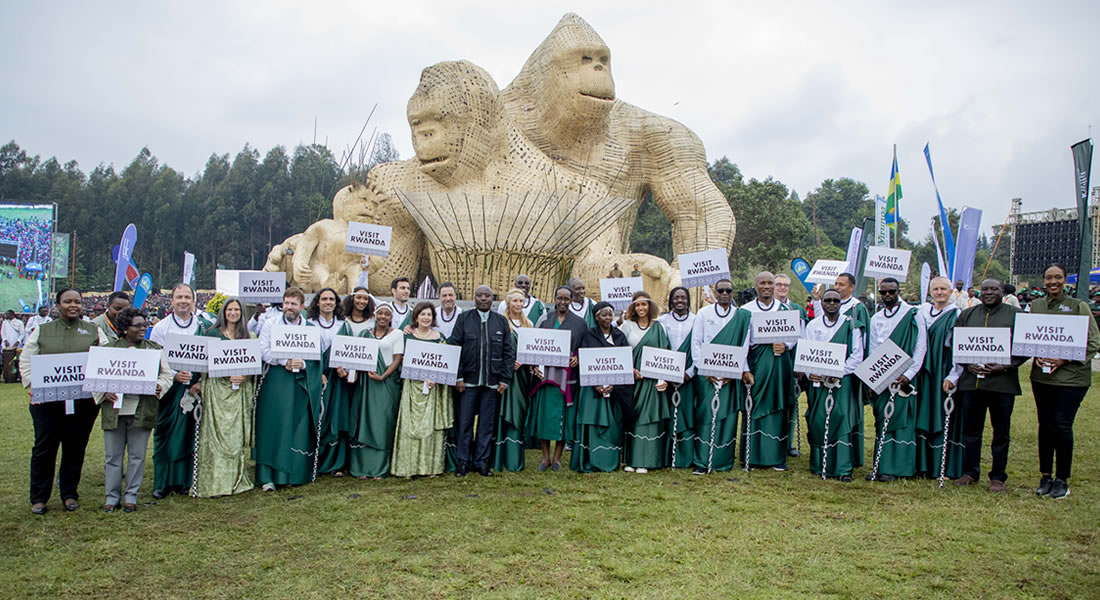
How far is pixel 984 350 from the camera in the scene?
612 cm

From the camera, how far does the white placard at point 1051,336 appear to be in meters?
5.75

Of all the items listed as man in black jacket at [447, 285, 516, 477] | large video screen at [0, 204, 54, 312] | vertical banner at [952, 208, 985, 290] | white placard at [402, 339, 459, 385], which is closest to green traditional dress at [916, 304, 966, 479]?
man in black jacket at [447, 285, 516, 477]

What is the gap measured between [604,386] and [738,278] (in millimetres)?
34739

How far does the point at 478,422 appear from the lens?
7.00m

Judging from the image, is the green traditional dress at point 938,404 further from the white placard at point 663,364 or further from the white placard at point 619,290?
the white placard at point 619,290

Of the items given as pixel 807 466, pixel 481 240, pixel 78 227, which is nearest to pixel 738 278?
pixel 481 240

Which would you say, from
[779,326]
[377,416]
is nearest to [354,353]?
[377,416]

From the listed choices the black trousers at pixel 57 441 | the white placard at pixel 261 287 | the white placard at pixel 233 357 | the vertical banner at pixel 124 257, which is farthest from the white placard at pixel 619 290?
the vertical banner at pixel 124 257

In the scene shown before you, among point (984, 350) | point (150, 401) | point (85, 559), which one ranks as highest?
point (984, 350)

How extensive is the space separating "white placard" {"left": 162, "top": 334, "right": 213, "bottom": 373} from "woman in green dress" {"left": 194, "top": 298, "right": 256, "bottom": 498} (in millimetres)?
186

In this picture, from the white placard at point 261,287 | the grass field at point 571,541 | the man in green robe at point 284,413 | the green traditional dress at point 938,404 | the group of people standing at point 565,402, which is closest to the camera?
the grass field at point 571,541

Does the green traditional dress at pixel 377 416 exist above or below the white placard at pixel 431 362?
below

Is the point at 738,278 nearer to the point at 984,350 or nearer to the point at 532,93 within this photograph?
the point at 532,93

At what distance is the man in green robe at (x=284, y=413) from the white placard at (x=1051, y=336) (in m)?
5.67
